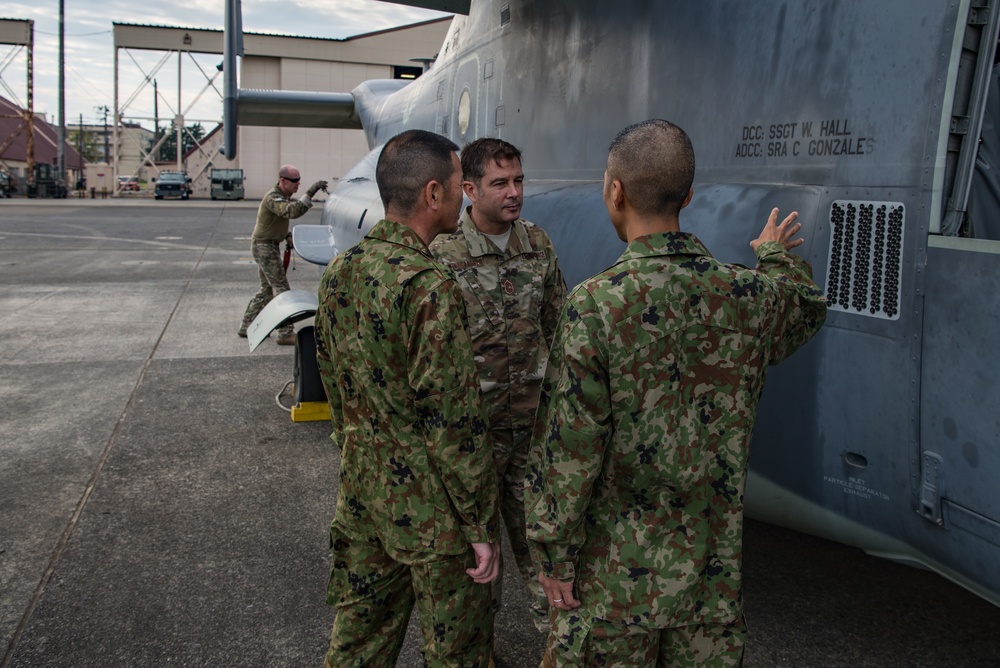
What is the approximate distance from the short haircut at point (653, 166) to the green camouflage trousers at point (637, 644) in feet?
3.31

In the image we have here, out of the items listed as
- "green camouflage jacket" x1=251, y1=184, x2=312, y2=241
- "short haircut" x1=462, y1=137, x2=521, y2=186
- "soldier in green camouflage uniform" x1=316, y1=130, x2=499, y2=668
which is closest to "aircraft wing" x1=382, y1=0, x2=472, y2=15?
"short haircut" x1=462, y1=137, x2=521, y2=186

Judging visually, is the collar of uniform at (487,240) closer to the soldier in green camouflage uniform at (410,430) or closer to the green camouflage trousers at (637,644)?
the soldier in green camouflage uniform at (410,430)

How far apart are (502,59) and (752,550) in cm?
336

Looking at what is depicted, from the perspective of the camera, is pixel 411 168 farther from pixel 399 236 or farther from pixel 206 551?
pixel 206 551

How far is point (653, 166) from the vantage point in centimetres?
199

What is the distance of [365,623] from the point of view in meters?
2.58

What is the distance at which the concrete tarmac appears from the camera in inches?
130

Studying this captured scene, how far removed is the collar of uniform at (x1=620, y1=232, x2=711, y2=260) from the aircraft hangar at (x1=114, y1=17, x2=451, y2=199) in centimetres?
3883

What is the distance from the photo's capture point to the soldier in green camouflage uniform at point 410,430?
7.48 feet

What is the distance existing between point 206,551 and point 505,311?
2040 millimetres

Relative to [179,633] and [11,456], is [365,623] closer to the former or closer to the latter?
[179,633]

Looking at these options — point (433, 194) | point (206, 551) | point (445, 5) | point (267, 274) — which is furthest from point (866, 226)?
point (267, 274)

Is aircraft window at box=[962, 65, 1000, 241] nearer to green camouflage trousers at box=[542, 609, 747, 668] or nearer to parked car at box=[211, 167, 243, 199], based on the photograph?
green camouflage trousers at box=[542, 609, 747, 668]

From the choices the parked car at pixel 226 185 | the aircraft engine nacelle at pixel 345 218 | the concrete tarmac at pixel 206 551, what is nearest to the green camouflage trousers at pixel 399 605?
the concrete tarmac at pixel 206 551
